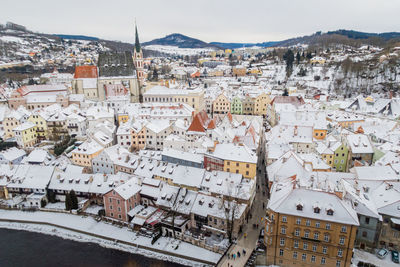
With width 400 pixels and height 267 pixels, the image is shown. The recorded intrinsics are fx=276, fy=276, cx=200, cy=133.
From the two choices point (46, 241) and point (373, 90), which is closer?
point (46, 241)

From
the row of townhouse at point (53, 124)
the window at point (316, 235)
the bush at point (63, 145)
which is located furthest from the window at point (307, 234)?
Answer: the bush at point (63, 145)

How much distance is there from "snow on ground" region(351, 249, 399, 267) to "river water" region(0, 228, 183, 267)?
21.3 meters

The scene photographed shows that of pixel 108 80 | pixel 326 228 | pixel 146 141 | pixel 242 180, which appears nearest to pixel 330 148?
pixel 242 180

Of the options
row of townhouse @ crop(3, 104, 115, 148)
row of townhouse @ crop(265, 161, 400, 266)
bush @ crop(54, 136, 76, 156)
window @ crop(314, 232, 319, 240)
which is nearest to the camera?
row of townhouse @ crop(265, 161, 400, 266)

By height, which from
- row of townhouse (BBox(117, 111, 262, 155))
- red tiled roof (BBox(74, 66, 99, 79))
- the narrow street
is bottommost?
the narrow street

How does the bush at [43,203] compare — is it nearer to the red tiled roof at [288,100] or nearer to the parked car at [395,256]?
the parked car at [395,256]

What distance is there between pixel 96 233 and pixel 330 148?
42.8m

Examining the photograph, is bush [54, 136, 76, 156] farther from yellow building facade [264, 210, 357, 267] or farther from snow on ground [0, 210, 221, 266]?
yellow building facade [264, 210, 357, 267]

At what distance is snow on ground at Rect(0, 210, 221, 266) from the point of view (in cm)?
3641

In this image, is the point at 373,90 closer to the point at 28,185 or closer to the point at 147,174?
the point at 147,174

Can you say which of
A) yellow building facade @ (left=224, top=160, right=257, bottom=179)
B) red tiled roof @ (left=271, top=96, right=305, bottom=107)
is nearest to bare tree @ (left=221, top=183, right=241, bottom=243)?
yellow building facade @ (left=224, top=160, right=257, bottom=179)

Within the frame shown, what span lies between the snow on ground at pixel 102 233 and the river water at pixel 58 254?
2.70 ft

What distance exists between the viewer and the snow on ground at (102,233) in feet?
119

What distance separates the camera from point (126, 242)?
38.8 m
